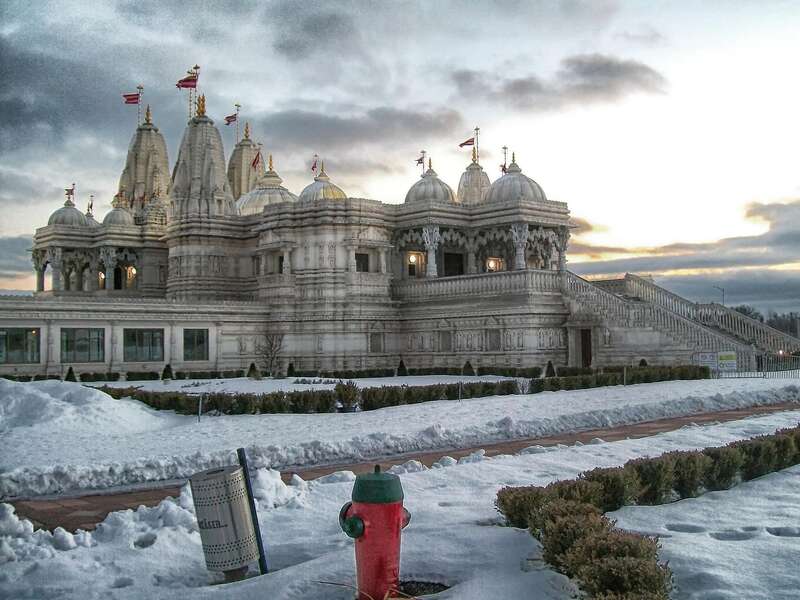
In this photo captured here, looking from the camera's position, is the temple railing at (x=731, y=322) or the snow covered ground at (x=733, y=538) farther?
the temple railing at (x=731, y=322)

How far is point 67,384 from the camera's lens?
70.8 ft

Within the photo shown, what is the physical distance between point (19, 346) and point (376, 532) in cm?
3607

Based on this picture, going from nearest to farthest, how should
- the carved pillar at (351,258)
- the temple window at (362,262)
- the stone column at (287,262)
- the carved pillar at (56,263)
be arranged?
the carved pillar at (351,258) < the stone column at (287,262) < the temple window at (362,262) < the carved pillar at (56,263)

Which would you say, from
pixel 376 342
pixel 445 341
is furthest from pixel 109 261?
pixel 445 341

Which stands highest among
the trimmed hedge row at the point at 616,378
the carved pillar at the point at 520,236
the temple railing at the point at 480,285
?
the carved pillar at the point at 520,236

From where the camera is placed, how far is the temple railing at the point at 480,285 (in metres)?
41.2

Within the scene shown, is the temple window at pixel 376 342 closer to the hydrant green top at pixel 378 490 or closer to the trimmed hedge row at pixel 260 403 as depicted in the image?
the trimmed hedge row at pixel 260 403

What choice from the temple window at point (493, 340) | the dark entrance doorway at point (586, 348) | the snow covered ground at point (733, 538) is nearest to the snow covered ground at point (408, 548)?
the snow covered ground at point (733, 538)

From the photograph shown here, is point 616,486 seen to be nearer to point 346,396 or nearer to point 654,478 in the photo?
point 654,478

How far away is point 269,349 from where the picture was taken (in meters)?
45.2

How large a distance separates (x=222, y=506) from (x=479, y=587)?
2652 millimetres

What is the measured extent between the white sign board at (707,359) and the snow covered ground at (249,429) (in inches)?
298

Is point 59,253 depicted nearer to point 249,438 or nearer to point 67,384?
point 67,384

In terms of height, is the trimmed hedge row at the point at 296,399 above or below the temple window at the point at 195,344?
below
